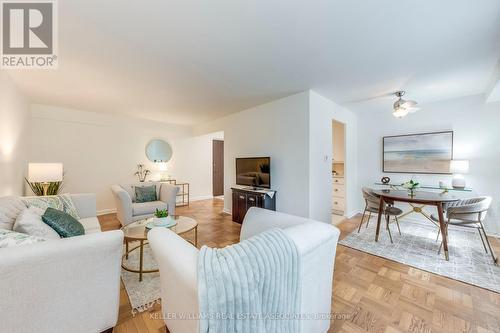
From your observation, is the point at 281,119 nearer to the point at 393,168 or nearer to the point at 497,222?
the point at 393,168

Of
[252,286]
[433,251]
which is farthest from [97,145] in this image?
[433,251]

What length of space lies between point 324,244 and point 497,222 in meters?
4.07

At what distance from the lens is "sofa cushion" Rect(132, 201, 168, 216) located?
3.32 m

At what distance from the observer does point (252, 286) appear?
2.77 feet

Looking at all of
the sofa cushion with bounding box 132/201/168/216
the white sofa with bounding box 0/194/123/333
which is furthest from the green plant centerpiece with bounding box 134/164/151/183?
the white sofa with bounding box 0/194/123/333

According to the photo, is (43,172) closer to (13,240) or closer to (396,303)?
(13,240)

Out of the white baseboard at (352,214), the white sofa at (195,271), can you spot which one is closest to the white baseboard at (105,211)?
the white sofa at (195,271)

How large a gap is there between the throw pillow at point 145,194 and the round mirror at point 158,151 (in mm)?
1646

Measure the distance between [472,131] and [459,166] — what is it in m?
0.70

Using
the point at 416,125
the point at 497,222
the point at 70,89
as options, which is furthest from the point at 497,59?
the point at 70,89

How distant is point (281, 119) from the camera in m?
3.47

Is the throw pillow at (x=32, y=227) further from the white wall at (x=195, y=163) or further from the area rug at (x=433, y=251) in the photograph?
the white wall at (x=195, y=163)

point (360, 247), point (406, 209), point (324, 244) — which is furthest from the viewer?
point (406, 209)

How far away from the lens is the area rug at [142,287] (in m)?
1.68
